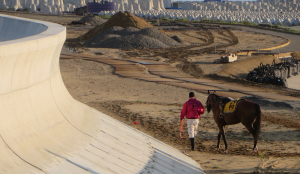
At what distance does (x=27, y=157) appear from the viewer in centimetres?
544

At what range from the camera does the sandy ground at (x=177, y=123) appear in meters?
8.66

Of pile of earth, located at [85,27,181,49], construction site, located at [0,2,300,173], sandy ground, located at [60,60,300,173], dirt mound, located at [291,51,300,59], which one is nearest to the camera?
construction site, located at [0,2,300,173]

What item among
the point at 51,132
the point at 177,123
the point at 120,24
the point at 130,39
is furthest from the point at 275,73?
the point at 120,24

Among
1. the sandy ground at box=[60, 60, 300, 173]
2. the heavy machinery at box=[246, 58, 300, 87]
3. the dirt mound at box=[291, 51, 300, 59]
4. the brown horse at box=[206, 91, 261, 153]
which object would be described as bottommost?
the dirt mound at box=[291, 51, 300, 59]

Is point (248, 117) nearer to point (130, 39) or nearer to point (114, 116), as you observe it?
point (114, 116)

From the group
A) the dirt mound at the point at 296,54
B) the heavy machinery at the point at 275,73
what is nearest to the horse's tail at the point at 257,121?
the heavy machinery at the point at 275,73

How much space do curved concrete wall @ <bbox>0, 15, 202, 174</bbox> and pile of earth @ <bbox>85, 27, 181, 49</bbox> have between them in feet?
109

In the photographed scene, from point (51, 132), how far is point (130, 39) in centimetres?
3675

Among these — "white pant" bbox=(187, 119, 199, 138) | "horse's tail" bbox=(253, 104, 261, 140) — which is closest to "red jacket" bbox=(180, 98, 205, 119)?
"white pant" bbox=(187, 119, 199, 138)

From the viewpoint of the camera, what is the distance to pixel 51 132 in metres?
6.54

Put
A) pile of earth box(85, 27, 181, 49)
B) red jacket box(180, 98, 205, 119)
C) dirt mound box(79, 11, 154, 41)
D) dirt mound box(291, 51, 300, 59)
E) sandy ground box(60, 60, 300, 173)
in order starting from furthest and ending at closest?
1. dirt mound box(79, 11, 154, 41)
2. pile of earth box(85, 27, 181, 49)
3. dirt mound box(291, 51, 300, 59)
4. red jacket box(180, 98, 205, 119)
5. sandy ground box(60, 60, 300, 173)

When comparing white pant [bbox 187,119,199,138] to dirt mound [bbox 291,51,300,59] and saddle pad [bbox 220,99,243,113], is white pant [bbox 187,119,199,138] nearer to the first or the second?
saddle pad [bbox 220,99,243,113]

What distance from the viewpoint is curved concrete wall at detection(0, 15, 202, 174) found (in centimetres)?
551

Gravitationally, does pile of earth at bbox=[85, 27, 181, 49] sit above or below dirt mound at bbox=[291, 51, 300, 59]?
above
